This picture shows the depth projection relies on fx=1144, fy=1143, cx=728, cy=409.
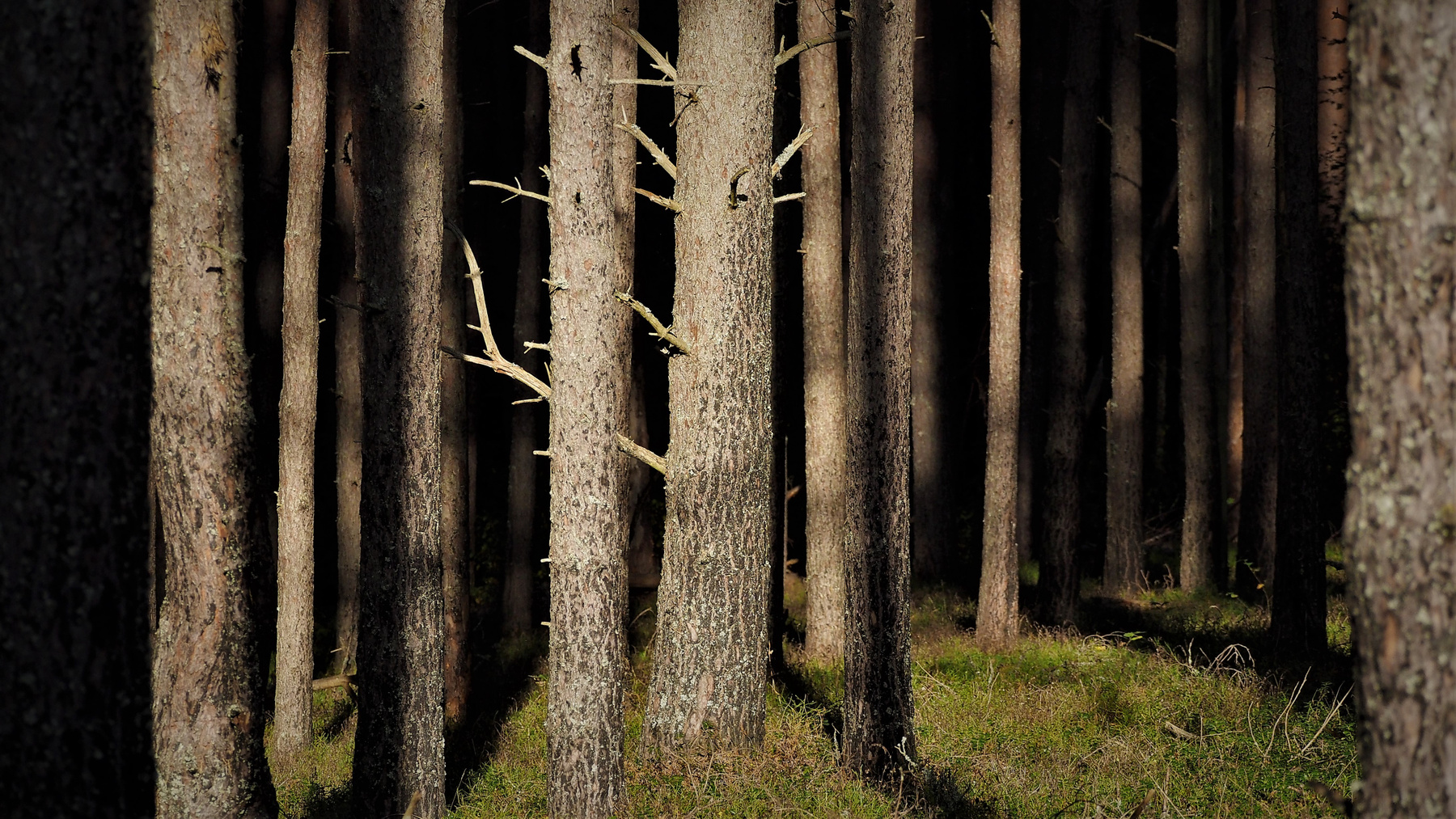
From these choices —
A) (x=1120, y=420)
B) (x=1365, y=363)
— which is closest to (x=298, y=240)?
(x=1365, y=363)

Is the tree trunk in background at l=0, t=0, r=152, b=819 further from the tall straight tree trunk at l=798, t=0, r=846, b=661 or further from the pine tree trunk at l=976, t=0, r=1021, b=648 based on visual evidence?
the pine tree trunk at l=976, t=0, r=1021, b=648

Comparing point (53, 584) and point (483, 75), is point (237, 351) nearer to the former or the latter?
point (53, 584)

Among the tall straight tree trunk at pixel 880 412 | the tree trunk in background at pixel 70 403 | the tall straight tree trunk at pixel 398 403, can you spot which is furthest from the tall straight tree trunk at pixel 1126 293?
the tree trunk in background at pixel 70 403

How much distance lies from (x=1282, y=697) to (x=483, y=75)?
13.8 metres

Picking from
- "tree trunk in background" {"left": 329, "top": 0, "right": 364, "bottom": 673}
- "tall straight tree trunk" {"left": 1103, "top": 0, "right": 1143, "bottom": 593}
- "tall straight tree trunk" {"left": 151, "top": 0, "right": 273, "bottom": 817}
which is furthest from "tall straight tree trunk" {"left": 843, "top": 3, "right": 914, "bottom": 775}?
"tall straight tree trunk" {"left": 1103, "top": 0, "right": 1143, "bottom": 593}

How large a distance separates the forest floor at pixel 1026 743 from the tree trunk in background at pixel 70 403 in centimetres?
376

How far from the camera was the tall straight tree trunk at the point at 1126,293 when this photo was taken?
12.9 metres

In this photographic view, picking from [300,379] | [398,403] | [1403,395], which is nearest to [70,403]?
[398,403]

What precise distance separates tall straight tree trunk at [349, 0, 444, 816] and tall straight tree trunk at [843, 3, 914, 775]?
2527mm

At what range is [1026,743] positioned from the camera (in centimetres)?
791

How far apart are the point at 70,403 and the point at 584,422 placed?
11.0 feet

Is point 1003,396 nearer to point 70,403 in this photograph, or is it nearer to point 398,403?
point 398,403

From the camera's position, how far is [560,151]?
20.7ft

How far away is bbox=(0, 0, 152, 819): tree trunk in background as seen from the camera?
3.10 meters
